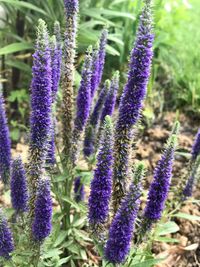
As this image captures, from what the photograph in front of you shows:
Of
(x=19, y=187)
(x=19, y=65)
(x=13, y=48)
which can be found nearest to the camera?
(x=19, y=187)

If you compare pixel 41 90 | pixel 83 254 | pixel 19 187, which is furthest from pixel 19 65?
pixel 41 90

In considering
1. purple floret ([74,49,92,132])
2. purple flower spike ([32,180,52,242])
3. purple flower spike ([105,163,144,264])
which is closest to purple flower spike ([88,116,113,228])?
purple flower spike ([105,163,144,264])

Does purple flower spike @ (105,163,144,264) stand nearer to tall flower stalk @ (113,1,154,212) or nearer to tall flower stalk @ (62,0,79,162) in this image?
tall flower stalk @ (113,1,154,212)

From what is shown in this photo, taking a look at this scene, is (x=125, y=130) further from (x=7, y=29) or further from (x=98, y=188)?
(x=7, y=29)

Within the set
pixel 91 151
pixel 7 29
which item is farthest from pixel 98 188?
pixel 7 29

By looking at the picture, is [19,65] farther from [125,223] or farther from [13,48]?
[125,223]

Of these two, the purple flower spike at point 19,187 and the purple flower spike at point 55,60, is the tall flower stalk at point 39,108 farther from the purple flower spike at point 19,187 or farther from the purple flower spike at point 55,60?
the purple flower spike at point 55,60
